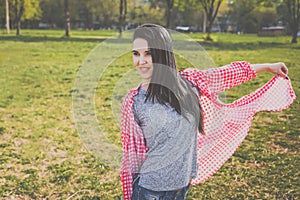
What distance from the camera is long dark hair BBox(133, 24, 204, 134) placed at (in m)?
2.13

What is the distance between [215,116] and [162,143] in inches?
28.2

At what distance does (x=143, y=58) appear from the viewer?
7.09ft

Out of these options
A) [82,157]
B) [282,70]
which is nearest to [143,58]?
[282,70]

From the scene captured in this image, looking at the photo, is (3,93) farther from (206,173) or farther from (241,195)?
(206,173)

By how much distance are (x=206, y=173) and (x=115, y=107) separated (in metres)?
0.87

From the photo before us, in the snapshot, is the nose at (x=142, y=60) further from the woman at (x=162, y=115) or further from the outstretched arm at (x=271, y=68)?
the outstretched arm at (x=271, y=68)

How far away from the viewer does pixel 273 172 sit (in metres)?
4.63

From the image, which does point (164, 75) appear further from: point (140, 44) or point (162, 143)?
point (162, 143)

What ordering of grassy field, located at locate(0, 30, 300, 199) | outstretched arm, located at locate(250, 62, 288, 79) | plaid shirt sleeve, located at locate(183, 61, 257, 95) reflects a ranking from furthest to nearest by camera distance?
grassy field, located at locate(0, 30, 300, 199), outstretched arm, located at locate(250, 62, 288, 79), plaid shirt sleeve, located at locate(183, 61, 257, 95)

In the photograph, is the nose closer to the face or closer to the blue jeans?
the face

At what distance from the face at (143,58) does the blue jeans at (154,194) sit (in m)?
0.65

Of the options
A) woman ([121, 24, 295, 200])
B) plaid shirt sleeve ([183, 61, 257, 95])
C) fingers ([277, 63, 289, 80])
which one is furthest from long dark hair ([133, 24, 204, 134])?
fingers ([277, 63, 289, 80])

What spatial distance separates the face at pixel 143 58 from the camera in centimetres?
215

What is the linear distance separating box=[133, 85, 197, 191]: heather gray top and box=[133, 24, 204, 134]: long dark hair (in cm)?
5
